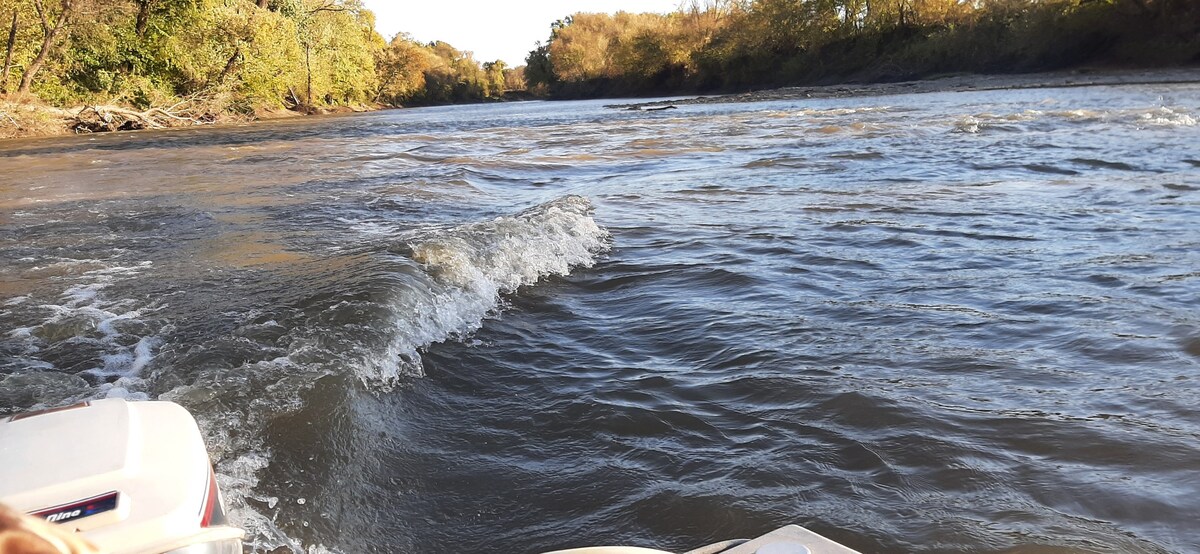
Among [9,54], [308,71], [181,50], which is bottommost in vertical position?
[9,54]

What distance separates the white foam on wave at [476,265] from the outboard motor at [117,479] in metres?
1.86

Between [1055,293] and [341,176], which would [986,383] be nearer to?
[1055,293]

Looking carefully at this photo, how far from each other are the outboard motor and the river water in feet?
2.38

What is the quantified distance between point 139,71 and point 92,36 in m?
3.42

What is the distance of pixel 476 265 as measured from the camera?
5996mm

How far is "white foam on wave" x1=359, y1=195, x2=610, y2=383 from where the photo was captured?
462 centimetres

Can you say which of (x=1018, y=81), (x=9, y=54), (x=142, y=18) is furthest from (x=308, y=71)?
(x=1018, y=81)

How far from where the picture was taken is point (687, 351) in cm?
448

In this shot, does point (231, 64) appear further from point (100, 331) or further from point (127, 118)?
point (100, 331)

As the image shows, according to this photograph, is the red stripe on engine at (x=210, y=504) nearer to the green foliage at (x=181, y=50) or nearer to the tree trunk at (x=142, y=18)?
the green foliage at (x=181, y=50)

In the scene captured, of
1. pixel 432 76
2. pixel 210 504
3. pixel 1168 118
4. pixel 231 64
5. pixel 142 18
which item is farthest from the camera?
pixel 432 76

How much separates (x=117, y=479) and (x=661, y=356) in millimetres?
2955

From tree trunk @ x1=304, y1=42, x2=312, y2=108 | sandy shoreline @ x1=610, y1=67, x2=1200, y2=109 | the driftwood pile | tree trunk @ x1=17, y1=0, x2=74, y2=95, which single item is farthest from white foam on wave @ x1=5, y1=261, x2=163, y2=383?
tree trunk @ x1=304, y1=42, x2=312, y2=108

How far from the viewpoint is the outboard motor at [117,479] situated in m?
1.76
